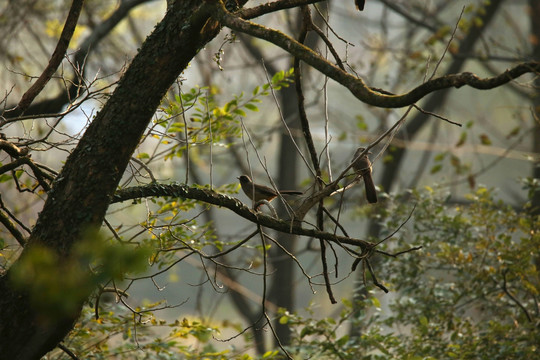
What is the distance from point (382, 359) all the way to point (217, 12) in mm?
3071

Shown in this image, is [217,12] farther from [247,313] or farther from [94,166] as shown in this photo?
[247,313]

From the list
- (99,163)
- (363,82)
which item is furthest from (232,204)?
(363,82)

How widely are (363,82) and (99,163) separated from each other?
1.14 meters

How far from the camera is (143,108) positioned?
8.72ft

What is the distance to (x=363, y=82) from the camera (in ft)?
7.88

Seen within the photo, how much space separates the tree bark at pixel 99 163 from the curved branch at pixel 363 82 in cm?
21

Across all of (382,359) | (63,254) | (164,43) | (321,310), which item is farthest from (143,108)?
(321,310)

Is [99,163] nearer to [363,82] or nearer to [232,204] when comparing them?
[232,204]

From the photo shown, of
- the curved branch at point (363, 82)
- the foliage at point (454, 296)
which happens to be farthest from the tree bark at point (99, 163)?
the foliage at point (454, 296)

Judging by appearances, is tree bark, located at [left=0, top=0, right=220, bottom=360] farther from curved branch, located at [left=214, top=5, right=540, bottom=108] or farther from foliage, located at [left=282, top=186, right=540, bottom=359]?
foliage, located at [left=282, top=186, right=540, bottom=359]

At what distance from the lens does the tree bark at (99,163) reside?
100 inches

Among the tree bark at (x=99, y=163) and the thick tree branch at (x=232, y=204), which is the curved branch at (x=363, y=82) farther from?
the thick tree branch at (x=232, y=204)

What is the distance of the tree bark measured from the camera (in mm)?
2551

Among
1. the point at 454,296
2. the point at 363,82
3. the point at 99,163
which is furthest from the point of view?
the point at 454,296
